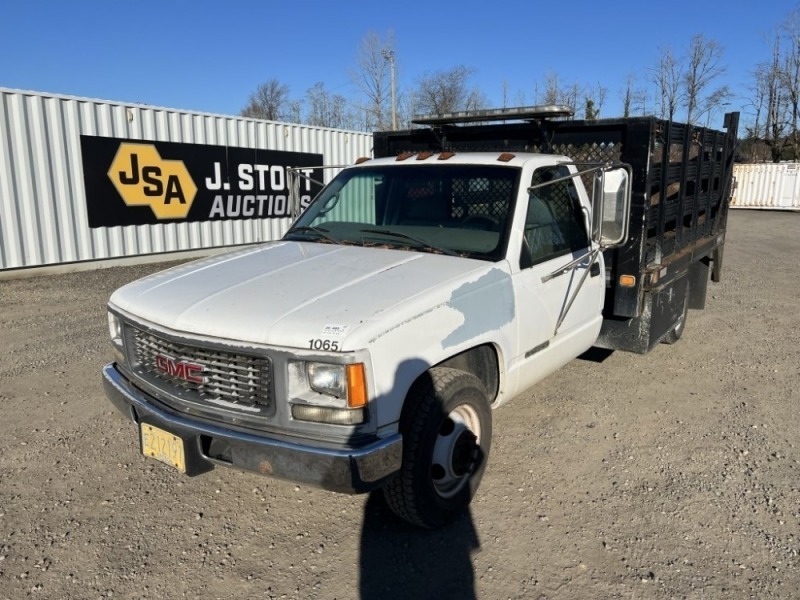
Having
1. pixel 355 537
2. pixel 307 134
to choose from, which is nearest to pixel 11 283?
pixel 307 134

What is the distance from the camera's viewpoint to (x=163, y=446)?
2992 millimetres

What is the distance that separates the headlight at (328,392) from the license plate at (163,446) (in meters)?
0.64

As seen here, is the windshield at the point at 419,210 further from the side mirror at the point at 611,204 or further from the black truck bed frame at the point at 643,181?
the black truck bed frame at the point at 643,181

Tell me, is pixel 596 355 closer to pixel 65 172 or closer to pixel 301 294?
pixel 301 294

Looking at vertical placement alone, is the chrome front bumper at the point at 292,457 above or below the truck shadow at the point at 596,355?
above

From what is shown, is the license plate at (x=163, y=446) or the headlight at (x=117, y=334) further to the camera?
the headlight at (x=117, y=334)

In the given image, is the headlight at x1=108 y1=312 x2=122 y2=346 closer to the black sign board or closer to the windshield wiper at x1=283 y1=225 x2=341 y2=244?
the windshield wiper at x1=283 y1=225 x2=341 y2=244

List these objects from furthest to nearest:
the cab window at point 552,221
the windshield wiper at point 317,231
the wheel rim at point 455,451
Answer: the windshield wiper at point 317,231, the cab window at point 552,221, the wheel rim at point 455,451

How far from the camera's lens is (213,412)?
288 cm

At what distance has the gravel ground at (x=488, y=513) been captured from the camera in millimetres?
2904

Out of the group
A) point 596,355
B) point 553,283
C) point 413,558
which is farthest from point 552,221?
point 596,355

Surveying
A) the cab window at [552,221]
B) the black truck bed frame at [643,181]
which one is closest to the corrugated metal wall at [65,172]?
the black truck bed frame at [643,181]

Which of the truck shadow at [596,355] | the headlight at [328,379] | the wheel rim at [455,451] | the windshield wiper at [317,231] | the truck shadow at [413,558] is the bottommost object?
the truck shadow at [596,355]

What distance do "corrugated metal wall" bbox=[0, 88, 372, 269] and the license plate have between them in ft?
28.7
